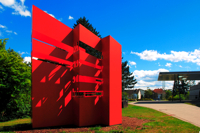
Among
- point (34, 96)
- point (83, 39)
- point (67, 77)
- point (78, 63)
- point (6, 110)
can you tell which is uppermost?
point (83, 39)

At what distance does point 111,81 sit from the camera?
9016mm

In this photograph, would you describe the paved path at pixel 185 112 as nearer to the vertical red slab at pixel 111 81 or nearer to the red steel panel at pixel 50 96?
the vertical red slab at pixel 111 81

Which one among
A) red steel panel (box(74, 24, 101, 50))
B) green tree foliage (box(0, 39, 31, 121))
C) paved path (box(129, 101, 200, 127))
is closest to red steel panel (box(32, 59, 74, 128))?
red steel panel (box(74, 24, 101, 50))

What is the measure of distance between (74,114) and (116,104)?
2.76 m

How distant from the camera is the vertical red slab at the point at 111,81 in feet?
28.3

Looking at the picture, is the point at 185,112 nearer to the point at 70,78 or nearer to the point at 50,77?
the point at 70,78

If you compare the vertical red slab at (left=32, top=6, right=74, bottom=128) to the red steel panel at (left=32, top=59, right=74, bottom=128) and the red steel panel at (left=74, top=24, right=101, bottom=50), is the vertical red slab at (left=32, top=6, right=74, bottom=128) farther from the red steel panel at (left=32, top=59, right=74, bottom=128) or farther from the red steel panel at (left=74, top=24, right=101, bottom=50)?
the red steel panel at (left=74, top=24, right=101, bottom=50)

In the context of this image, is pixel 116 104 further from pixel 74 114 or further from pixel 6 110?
pixel 6 110

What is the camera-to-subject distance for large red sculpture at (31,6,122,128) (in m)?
7.21

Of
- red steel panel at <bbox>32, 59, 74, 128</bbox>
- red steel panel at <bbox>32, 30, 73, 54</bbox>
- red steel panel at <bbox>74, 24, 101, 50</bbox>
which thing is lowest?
red steel panel at <bbox>32, 59, 74, 128</bbox>

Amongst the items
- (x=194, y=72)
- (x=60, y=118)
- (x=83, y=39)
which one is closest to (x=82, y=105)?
(x=60, y=118)

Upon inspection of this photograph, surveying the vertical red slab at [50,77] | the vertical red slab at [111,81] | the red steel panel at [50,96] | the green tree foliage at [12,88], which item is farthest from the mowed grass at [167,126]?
the green tree foliage at [12,88]

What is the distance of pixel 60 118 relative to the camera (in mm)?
7840

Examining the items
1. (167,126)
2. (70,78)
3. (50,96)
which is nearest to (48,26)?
(70,78)
